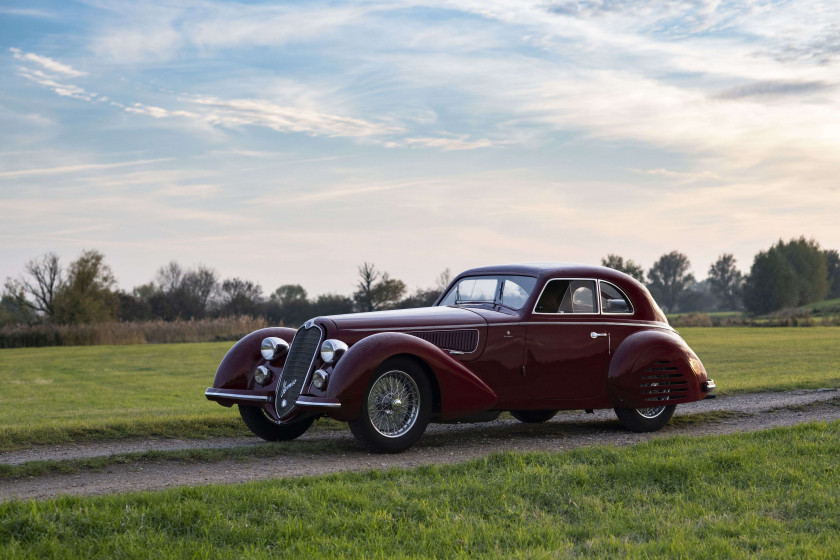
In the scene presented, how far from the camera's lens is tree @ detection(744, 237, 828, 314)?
4141 inches

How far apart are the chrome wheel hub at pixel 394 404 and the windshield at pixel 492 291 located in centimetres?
199

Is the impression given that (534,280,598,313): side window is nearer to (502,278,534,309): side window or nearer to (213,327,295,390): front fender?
(502,278,534,309): side window

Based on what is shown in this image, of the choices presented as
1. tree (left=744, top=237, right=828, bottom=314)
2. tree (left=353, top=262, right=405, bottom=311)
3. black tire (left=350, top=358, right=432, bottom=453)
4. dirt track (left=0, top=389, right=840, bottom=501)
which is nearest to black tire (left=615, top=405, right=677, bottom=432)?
dirt track (left=0, top=389, right=840, bottom=501)

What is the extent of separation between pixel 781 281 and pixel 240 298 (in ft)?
227

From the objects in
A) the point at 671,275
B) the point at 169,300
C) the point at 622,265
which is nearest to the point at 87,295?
the point at 169,300

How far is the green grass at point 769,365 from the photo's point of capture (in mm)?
16766

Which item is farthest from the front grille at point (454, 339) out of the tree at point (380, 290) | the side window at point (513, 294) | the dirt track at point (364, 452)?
the tree at point (380, 290)

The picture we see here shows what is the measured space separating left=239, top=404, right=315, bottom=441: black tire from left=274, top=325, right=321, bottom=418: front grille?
782 millimetres

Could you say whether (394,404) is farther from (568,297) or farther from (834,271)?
(834,271)

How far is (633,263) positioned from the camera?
8556cm

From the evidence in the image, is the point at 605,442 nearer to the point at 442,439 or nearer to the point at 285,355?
the point at 442,439

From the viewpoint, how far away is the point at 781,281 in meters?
105

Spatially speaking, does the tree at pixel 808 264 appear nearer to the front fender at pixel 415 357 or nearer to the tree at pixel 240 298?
the tree at pixel 240 298

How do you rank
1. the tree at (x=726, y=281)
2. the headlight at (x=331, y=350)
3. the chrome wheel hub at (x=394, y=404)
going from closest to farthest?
the chrome wheel hub at (x=394, y=404) < the headlight at (x=331, y=350) < the tree at (x=726, y=281)
